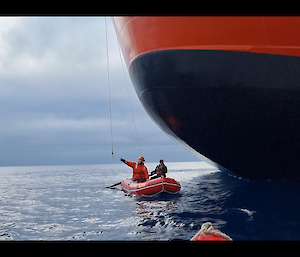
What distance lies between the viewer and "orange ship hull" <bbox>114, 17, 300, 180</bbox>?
6.66 metres

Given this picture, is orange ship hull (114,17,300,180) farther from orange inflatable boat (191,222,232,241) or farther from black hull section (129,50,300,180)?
orange inflatable boat (191,222,232,241)

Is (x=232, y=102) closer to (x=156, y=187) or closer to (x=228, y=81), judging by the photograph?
(x=228, y=81)

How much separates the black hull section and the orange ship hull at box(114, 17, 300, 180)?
0.09 feet

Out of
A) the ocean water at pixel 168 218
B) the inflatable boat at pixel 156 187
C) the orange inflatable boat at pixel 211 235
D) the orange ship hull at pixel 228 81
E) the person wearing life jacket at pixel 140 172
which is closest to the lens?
the orange inflatable boat at pixel 211 235

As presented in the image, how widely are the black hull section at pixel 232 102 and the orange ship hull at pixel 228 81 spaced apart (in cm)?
3

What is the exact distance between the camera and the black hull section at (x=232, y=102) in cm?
692

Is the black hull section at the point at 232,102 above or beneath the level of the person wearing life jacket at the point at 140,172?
above

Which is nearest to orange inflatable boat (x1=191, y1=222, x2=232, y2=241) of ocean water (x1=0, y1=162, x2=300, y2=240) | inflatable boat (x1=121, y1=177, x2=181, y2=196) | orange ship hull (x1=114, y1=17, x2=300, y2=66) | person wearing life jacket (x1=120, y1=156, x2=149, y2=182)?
ocean water (x1=0, y1=162, x2=300, y2=240)

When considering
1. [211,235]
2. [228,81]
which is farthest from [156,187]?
[211,235]

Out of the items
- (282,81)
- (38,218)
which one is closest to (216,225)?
(282,81)

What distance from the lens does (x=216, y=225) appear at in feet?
21.3

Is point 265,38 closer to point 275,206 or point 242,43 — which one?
point 242,43

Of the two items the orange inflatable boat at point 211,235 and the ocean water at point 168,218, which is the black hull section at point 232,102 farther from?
the orange inflatable boat at point 211,235

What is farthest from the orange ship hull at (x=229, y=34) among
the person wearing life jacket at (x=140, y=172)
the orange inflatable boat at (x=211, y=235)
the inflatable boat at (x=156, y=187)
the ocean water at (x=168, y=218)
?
the person wearing life jacket at (x=140, y=172)
